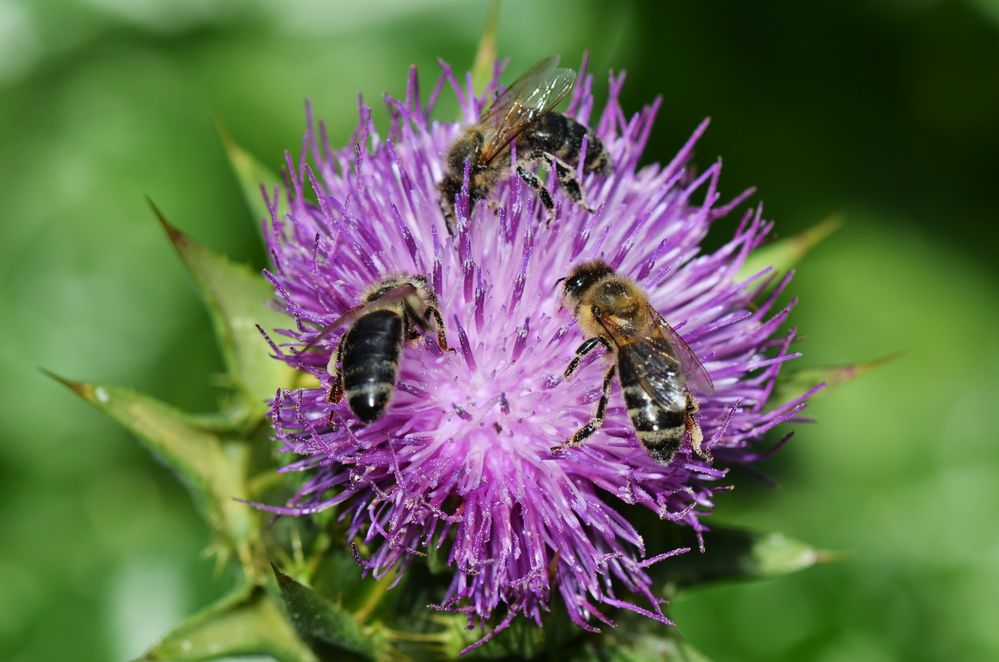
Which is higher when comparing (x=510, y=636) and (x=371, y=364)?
(x=371, y=364)

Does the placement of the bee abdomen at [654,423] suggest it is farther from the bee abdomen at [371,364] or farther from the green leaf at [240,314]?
the green leaf at [240,314]

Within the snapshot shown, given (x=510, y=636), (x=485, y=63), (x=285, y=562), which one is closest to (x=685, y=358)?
(x=510, y=636)

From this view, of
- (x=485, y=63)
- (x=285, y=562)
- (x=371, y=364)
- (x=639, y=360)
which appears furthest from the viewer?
(x=485, y=63)

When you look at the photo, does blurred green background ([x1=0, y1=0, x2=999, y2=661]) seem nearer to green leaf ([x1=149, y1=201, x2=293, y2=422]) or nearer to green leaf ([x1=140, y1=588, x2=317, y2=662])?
green leaf ([x1=140, y1=588, x2=317, y2=662])

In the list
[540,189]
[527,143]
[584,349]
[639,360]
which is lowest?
[639,360]

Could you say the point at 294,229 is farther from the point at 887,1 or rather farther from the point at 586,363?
the point at 887,1

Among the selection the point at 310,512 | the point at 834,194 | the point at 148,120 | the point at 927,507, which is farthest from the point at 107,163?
the point at 927,507

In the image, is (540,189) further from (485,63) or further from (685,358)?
(485,63)
